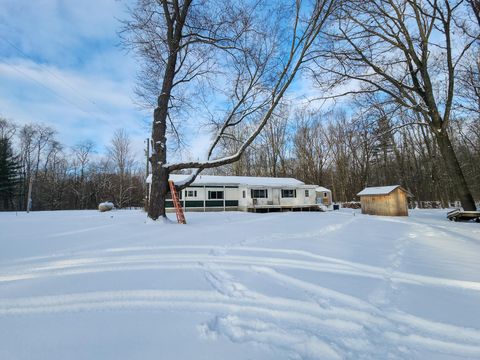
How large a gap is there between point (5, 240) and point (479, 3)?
1537 centimetres

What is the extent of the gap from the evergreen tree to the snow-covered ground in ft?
125

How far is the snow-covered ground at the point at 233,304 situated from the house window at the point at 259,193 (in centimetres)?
1965

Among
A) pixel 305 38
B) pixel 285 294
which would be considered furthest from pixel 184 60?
pixel 285 294

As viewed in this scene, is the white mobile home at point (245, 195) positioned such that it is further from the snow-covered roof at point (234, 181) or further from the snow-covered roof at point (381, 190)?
the snow-covered roof at point (381, 190)

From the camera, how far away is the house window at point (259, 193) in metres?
24.0

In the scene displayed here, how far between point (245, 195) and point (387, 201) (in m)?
12.2

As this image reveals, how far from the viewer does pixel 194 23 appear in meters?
9.18

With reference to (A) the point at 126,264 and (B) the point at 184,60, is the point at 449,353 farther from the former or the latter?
(B) the point at 184,60

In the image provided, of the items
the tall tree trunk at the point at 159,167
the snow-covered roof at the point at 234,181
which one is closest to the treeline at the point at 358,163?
the snow-covered roof at the point at 234,181

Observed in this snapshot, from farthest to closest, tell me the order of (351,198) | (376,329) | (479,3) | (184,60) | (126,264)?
(351,198)
(184,60)
(479,3)
(126,264)
(376,329)

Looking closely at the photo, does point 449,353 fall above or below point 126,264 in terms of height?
below

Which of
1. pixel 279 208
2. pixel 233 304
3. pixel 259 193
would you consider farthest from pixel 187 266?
pixel 279 208

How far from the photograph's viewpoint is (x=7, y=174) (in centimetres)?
3161

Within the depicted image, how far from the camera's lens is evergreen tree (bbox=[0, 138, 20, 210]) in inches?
1222
